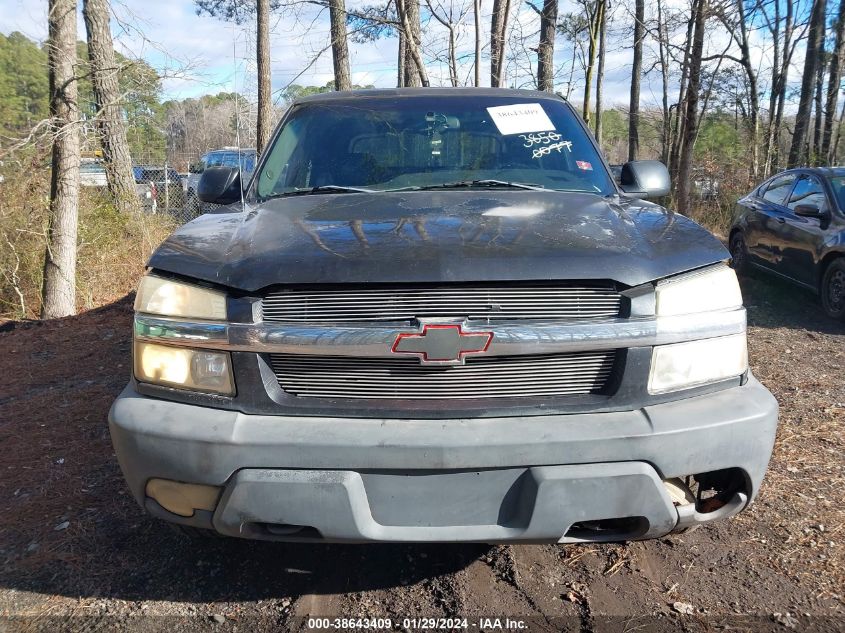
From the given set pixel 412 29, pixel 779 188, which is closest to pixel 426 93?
pixel 779 188

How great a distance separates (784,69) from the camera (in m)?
21.7

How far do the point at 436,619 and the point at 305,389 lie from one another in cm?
95

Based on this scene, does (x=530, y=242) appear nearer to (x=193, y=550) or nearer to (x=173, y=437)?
(x=173, y=437)

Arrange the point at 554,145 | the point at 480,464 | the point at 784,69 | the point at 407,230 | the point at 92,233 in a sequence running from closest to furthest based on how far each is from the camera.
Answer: the point at 480,464 → the point at 407,230 → the point at 554,145 → the point at 92,233 → the point at 784,69

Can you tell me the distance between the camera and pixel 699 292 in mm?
2188

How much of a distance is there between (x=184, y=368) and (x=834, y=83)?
69.1ft

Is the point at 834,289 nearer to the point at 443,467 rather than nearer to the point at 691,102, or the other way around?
the point at 443,467

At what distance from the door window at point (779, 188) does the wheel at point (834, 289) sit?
1.50m

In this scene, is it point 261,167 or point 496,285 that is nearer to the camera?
point 496,285

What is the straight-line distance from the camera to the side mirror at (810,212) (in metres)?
6.84

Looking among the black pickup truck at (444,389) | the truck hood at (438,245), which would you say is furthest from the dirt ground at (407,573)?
the truck hood at (438,245)

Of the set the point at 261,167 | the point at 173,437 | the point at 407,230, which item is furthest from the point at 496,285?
the point at 261,167

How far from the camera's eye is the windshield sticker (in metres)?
3.49

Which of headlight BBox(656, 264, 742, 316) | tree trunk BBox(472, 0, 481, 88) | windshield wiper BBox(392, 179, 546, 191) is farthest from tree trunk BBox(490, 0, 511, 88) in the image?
headlight BBox(656, 264, 742, 316)
